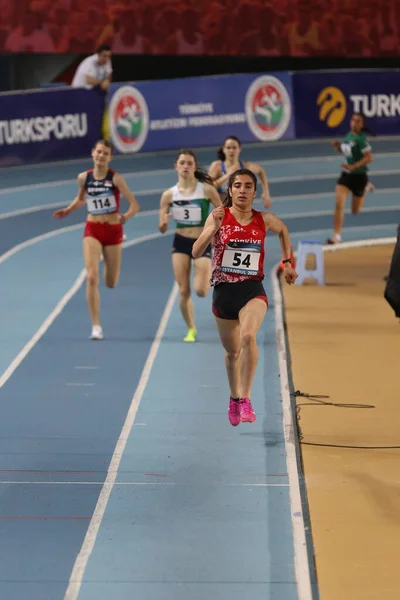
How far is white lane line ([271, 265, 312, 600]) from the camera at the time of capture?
A: 6996mm

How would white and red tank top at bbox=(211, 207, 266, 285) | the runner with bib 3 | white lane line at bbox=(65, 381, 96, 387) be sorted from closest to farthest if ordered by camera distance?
white and red tank top at bbox=(211, 207, 266, 285)
white lane line at bbox=(65, 381, 96, 387)
the runner with bib 3

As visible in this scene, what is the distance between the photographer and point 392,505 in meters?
8.19

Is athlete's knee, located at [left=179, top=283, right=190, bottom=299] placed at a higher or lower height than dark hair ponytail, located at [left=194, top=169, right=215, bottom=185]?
lower

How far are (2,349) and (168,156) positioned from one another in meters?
12.8

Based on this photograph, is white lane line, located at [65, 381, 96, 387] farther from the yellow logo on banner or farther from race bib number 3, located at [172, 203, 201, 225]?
the yellow logo on banner

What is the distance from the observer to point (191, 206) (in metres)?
12.7

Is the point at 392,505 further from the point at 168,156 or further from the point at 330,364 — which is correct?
the point at 168,156

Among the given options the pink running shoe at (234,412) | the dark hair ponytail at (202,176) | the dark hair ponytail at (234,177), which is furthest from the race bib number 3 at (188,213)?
the pink running shoe at (234,412)

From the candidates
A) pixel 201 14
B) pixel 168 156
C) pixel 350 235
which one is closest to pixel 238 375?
pixel 350 235

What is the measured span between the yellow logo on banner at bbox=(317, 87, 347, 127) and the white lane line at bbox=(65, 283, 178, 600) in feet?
46.2

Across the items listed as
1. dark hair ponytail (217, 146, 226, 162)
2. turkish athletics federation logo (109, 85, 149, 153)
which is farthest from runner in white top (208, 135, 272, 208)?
turkish athletics federation logo (109, 85, 149, 153)

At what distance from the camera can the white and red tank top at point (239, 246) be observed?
898cm

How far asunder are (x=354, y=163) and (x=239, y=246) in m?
11.0

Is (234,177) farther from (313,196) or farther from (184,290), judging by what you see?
(313,196)
